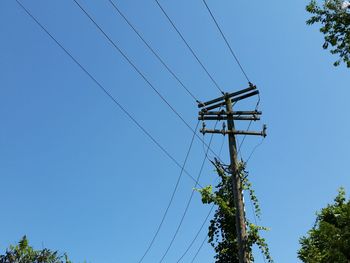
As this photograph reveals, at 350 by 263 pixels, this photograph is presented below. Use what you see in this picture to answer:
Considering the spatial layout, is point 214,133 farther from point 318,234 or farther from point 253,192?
point 318,234

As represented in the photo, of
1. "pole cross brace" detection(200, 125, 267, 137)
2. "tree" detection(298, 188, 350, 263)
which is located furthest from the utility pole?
"tree" detection(298, 188, 350, 263)

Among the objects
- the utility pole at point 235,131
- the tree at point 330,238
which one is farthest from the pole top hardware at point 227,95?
the tree at point 330,238

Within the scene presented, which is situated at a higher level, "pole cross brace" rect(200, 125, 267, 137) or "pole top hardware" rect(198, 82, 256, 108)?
"pole top hardware" rect(198, 82, 256, 108)

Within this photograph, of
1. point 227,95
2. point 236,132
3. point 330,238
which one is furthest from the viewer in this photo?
point 330,238

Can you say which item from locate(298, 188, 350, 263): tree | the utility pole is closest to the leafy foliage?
the utility pole

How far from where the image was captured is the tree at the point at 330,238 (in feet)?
78.1

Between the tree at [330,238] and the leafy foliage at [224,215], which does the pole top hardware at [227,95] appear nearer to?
the leafy foliage at [224,215]

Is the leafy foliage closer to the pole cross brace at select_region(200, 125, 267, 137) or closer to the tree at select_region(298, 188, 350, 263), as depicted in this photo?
the pole cross brace at select_region(200, 125, 267, 137)

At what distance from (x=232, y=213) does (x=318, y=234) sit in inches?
624

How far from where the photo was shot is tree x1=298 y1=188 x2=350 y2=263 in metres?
23.8

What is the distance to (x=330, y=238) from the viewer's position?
24.7 metres

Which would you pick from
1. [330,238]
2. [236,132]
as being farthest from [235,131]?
[330,238]

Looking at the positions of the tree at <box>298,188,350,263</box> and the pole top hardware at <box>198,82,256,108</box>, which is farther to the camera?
the tree at <box>298,188,350,263</box>

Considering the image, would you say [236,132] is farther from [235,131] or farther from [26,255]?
[26,255]
